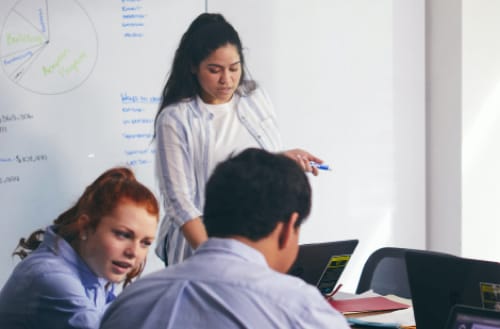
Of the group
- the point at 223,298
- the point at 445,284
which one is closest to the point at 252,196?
the point at 223,298

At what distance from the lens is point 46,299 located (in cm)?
213

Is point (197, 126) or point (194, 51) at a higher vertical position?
point (194, 51)

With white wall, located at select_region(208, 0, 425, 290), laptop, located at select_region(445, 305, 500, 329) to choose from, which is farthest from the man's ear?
white wall, located at select_region(208, 0, 425, 290)

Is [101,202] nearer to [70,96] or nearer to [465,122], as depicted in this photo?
[70,96]

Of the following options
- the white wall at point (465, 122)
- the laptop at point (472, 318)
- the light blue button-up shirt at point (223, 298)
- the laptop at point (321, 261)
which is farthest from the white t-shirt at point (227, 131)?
the white wall at point (465, 122)

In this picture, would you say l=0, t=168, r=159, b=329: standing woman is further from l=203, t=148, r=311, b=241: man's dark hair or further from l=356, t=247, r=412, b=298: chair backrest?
l=356, t=247, r=412, b=298: chair backrest

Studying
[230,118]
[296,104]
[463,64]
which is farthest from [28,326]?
[463,64]

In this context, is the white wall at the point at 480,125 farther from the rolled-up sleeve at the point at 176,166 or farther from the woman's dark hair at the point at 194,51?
the rolled-up sleeve at the point at 176,166

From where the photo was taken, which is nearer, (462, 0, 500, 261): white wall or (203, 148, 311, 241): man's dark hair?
(203, 148, 311, 241): man's dark hair

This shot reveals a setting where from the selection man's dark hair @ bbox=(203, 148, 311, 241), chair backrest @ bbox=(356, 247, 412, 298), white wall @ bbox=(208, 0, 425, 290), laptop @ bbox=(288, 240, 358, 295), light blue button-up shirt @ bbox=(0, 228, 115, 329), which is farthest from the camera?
white wall @ bbox=(208, 0, 425, 290)

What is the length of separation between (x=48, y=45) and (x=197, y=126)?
0.72 m

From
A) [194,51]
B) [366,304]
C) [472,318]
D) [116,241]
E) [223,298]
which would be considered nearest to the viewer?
[223,298]

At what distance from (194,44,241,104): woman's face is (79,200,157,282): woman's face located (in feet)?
3.63

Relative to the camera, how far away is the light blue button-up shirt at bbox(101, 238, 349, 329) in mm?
1541
